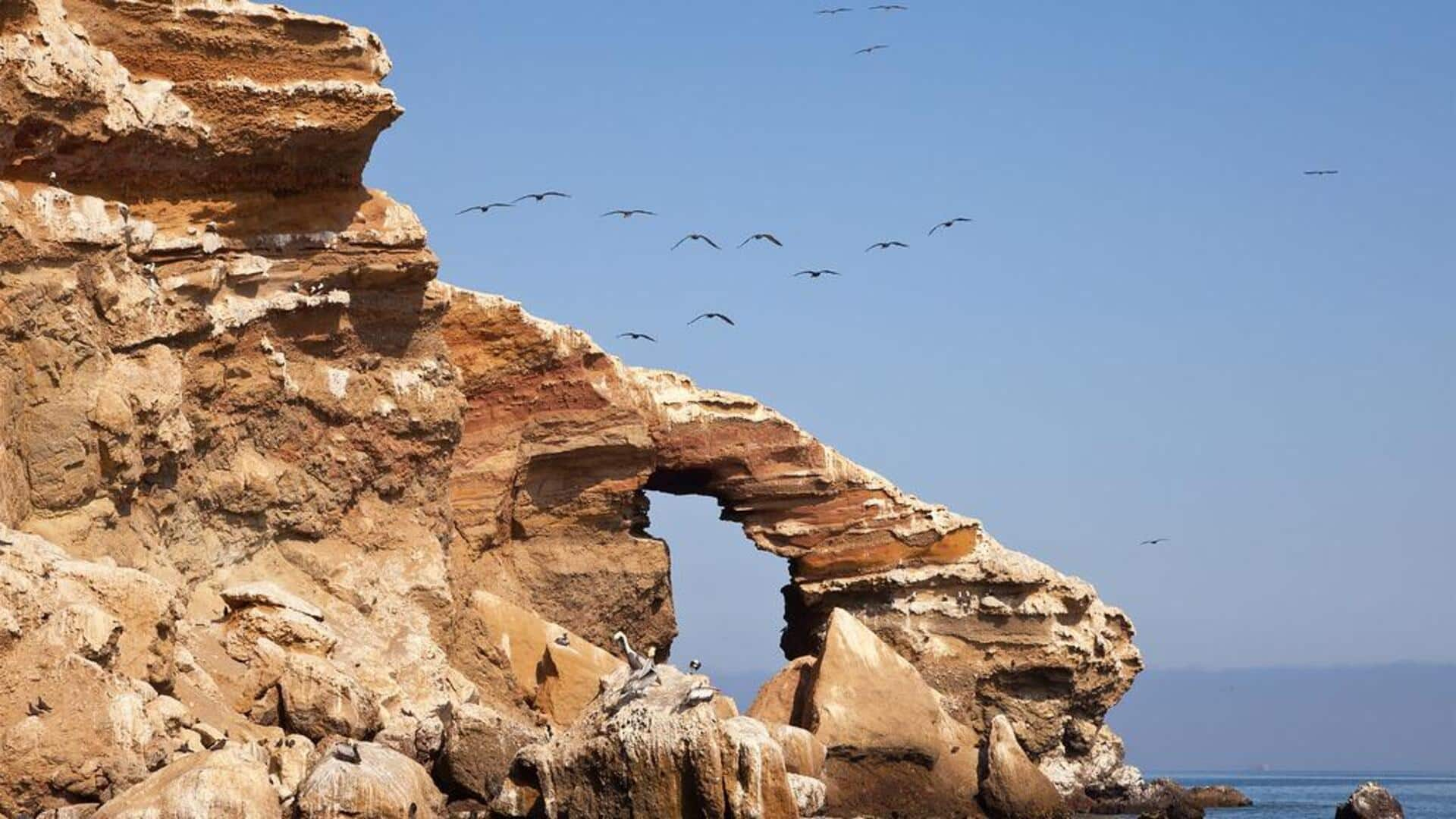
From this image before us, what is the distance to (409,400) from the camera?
41.4 m

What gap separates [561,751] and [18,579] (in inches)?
253

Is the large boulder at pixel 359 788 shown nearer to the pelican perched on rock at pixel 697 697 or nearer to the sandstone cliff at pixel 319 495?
the sandstone cliff at pixel 319 495

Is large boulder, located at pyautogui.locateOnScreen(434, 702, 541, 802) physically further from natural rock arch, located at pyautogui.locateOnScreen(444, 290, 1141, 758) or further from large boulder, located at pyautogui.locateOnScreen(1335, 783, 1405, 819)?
large boulder, located at pyautogui.locateOnScreen(1335, 783, 1405, 819)

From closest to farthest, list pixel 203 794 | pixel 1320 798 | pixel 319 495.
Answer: pixel 203 794 → pixel 319 495 → pixel 1320 798

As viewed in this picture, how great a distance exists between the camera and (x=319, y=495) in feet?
131

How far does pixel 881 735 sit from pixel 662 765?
14385 mm

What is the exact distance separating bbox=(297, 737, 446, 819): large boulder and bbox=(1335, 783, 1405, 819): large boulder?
2160 centimetres

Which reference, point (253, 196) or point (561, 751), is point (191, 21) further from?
point (561, 751)

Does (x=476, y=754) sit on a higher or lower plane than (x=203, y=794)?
lower

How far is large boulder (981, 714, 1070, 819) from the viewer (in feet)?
141

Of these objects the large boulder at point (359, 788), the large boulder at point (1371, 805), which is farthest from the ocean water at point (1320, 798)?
the large boulder at point (359, 788)


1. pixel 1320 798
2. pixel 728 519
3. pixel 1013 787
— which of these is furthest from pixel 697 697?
pixel 1320 798

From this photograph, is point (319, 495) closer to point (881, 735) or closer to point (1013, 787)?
point (881, 735)

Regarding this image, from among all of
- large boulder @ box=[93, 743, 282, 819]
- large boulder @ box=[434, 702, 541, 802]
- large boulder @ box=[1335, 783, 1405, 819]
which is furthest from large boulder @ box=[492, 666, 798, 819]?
large boulder @ box=[1335, 783, 1405, 819]
